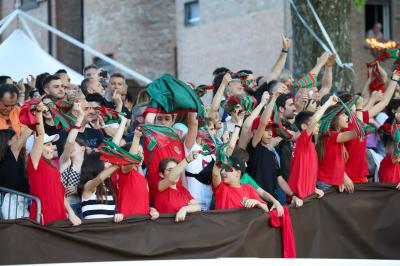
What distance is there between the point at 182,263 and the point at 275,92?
562cm

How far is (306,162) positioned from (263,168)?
0.47 m

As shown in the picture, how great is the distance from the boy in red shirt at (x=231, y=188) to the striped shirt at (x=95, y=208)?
102 centimetres

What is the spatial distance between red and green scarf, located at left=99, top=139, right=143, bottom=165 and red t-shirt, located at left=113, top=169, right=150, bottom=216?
0.66ft

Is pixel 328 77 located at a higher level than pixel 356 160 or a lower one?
higher

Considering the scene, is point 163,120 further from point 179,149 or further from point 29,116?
point 29,116

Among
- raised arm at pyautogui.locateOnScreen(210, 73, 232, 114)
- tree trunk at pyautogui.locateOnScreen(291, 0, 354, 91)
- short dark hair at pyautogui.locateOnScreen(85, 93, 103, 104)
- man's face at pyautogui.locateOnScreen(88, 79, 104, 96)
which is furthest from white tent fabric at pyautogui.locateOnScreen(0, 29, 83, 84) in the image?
raised arm at pyautogui.locateOnScreen(210, 73, 232, 114)

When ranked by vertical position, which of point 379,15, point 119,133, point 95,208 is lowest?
point 95,208

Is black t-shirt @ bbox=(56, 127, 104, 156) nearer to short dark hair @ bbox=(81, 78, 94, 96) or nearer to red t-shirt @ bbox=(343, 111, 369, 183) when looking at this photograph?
short dark hair @ bbox=(81, 78, 94, 96)

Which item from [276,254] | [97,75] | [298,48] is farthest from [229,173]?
[298,48]

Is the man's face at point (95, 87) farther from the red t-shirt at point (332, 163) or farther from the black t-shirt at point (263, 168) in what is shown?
the red t-shirt at point (332, 163)

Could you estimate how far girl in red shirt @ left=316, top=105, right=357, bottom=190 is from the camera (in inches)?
405

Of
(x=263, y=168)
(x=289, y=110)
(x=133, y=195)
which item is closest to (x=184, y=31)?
(x=289, y=110)

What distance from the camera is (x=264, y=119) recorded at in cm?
1009

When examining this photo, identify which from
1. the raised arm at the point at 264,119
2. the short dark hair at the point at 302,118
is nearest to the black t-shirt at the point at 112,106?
the raised arm at the point at 264,119
